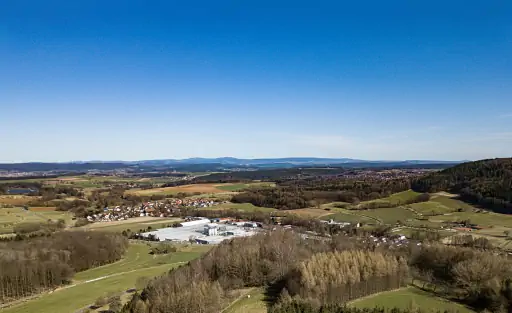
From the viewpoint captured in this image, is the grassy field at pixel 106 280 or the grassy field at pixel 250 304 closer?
the grassy field at pixel 250 304

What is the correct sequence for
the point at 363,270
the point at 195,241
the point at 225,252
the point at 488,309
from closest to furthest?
the point at 488,309, the point at 363,270, the point at 225,252, the point at 195,241

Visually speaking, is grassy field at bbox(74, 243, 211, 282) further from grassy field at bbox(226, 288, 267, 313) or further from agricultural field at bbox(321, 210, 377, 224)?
agricultural field at bbox(321, 210, 377, 224)

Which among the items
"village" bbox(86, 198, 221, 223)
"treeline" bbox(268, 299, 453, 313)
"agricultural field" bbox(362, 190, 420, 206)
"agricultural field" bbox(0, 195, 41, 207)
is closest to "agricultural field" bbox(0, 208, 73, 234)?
"village" bbox(86, 198, 221, 223)

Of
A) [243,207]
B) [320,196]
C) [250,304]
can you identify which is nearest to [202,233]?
[243,207]

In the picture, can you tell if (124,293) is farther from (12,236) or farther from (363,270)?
(12,236)

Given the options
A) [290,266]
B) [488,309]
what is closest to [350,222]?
[290,266]

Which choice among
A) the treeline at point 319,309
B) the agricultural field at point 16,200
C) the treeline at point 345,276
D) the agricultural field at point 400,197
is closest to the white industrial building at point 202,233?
the treeline at point 345,276

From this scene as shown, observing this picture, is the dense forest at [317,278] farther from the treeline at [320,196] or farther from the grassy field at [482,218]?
the treeline at [320,196]
